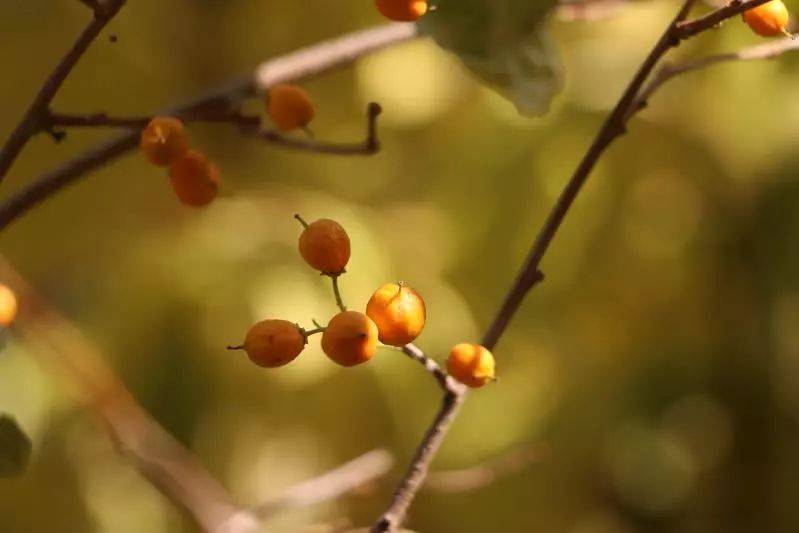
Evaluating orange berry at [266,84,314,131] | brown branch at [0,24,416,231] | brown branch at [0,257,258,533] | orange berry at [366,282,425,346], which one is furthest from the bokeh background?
orange berry at [366,282,425,346]

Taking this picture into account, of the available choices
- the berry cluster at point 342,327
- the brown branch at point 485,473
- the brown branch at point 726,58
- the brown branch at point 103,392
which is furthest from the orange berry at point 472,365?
the brown branch at point 103,392

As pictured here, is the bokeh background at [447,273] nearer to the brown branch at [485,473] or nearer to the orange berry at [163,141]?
the brown branch at [485,473]

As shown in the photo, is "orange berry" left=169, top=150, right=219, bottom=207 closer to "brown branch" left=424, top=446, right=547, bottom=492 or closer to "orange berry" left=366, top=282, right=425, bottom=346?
"orange berry" left=366, top=282, right=425, bottom=346

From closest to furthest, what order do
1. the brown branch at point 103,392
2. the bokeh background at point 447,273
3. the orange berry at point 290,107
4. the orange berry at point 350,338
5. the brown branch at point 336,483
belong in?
the orange berry at point 350,338, the orange berry at point 290,107, the brown branch at point 336,483, the brown branch at point 103,392, the bokeh background at point 447,273

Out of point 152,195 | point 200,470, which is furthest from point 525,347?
point 152,195

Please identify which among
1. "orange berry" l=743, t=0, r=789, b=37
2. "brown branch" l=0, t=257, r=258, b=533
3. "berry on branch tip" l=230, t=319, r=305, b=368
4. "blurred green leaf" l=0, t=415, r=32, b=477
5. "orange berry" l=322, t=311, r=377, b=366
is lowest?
"brown branch" l=0, t=257, r=258, b=533

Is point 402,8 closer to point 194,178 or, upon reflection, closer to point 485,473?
point 194,178
